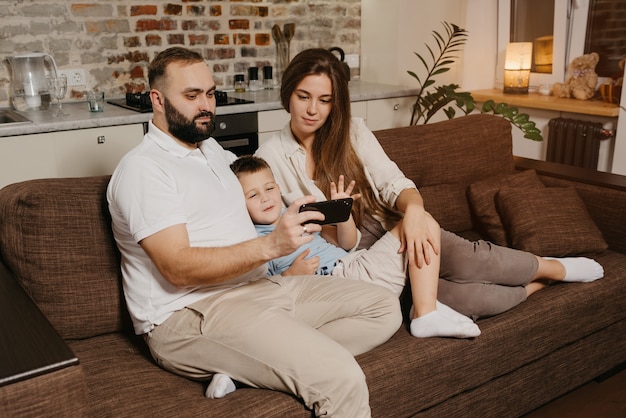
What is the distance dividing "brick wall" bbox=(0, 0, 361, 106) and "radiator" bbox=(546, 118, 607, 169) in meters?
1.68

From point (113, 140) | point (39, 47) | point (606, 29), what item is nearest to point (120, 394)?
point (113, 140)

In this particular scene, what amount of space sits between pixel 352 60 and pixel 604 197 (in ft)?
8.34

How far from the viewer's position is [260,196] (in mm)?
2062

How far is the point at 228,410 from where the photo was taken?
5.10ft

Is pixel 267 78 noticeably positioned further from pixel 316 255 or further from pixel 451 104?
pixel 316 255

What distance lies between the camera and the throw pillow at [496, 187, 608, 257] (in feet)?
8.11

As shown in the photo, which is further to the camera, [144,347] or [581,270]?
[581,270]

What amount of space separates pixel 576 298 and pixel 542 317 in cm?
19

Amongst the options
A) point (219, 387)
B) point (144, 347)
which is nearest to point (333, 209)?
point (219, 387)

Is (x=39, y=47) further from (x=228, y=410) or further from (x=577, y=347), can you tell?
(x=577, y=347)

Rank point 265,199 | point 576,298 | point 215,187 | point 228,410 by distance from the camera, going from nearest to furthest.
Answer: point 228,410, point 215,187, point 265,199, point 576,298

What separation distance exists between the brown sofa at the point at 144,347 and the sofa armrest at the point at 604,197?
1 centimetres

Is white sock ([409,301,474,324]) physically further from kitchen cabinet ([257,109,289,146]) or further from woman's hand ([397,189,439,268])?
kitchen cabinet ([257,109,289,146])

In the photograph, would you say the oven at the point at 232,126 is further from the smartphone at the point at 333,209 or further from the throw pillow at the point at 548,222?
the smartphone at the point at 333,209
